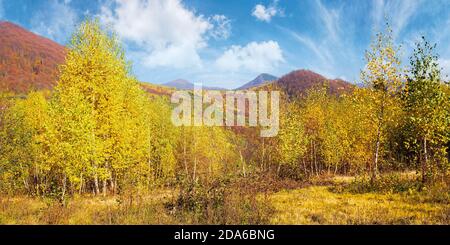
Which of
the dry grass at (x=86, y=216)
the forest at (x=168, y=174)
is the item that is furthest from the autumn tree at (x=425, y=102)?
the dry grass at (x=86, y=216)

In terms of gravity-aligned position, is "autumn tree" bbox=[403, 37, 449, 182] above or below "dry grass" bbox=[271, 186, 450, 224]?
above

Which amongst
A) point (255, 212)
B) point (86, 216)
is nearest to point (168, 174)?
point (86, 216)

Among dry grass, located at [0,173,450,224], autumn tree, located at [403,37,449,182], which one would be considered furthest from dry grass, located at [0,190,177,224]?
autumn tree, located at [403,37,449,182]

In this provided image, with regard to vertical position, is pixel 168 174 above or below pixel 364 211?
below

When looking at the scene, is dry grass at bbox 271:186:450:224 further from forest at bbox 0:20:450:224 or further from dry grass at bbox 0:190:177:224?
dry grass at bbox 0:190:177:224

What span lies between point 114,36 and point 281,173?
2559cm

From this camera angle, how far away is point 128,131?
21000mm

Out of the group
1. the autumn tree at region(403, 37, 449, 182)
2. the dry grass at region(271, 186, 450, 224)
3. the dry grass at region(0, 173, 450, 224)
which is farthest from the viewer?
the autumn tree at region(403, 37, 449, 182)

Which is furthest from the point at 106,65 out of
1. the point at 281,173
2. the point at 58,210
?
the point at 281,173

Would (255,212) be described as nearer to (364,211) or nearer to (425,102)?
(364,211)

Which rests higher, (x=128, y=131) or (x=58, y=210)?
(x=128, y=131)

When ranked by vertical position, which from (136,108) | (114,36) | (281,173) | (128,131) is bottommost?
(281,173)

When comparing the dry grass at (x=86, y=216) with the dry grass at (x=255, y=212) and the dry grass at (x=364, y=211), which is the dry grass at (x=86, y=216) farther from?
the dry grass at (x=364, y=211)
